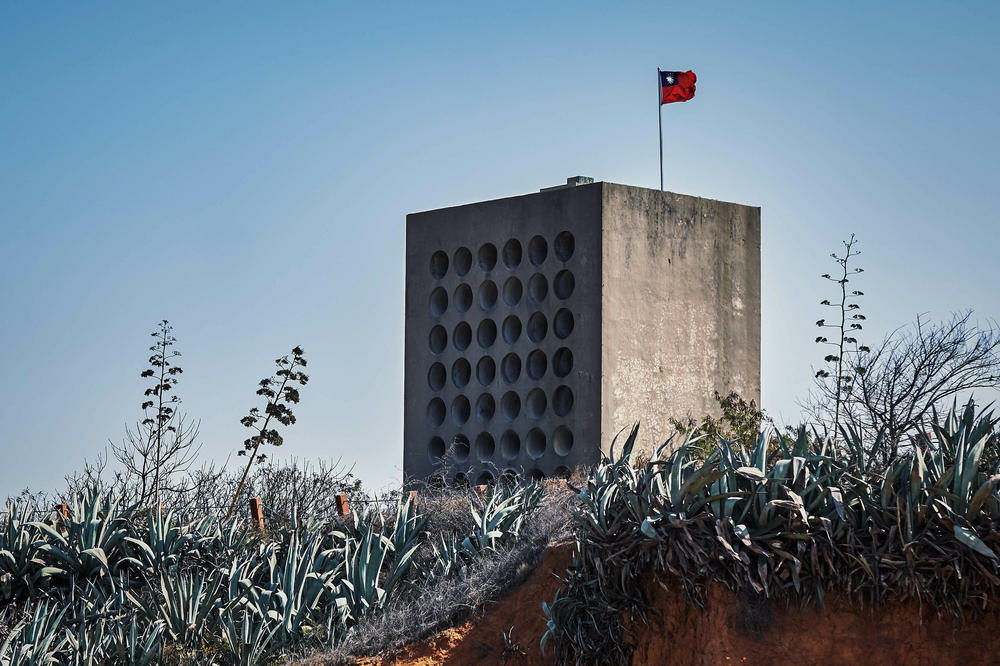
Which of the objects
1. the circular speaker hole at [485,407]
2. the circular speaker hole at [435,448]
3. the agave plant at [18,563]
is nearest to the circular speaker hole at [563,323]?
the circular speaker hole at [485,407]

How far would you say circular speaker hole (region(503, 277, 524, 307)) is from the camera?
21969 mm

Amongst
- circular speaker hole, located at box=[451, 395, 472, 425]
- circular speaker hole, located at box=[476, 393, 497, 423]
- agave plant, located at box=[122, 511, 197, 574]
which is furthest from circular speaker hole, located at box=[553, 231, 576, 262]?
agave plant, located at box=[122, 511, 197, 574]

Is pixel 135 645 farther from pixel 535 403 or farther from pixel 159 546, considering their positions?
pixel 535 403

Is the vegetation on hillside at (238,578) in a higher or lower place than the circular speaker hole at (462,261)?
lower

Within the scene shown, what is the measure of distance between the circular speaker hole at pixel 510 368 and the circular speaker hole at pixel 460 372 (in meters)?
0.84

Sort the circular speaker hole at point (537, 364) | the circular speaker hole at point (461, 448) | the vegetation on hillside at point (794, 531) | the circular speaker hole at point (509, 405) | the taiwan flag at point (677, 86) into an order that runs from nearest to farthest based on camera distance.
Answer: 1. the vegetation on hillside at point (794, 531)
2. the circular speaker hole at point (537, 364)
3. the circular speaker hole at point (509, 405)
4. the circular speaker hole at point (461, 448)
5. the taiwan flag at point (677, 86)

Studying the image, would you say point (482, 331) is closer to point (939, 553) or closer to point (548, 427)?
point (548, 427)

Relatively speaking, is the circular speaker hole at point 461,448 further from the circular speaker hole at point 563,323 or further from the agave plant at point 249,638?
the agave plant at point 249,638

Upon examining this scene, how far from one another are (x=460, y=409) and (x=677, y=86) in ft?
23.9

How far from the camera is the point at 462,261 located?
22.8 metres

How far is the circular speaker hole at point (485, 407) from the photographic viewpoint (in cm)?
2234

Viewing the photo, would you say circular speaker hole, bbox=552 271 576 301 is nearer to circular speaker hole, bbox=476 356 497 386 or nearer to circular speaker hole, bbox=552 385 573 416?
circular speaker hole, bbox=552 385 573 416

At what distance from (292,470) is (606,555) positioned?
12.4m

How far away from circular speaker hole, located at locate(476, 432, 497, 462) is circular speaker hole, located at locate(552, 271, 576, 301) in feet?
9.39
